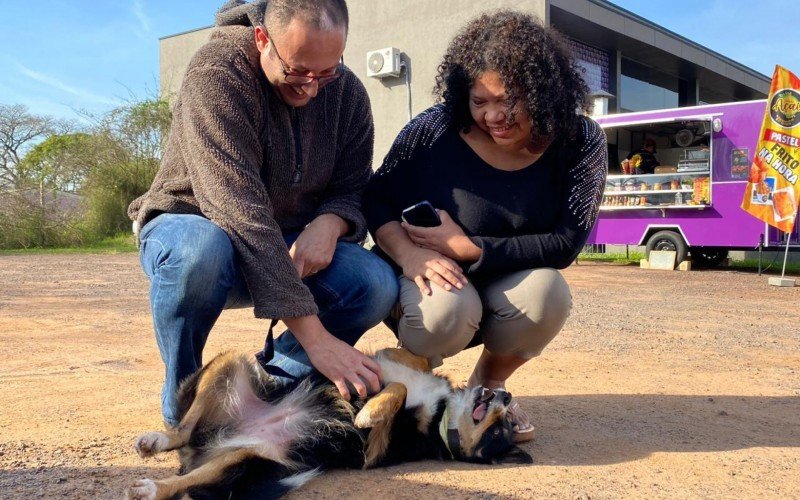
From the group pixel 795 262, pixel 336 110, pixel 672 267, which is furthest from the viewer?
pixel 795 262

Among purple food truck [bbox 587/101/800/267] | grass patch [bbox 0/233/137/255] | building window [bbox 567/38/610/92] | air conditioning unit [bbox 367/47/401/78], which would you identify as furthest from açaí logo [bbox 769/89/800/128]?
grass patch [bbox 0/233/137/255]

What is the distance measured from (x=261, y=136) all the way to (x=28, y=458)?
138 cm

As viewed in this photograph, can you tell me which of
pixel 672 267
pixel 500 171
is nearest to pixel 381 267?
pixel 500 171

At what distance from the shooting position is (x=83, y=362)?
3.86 metres

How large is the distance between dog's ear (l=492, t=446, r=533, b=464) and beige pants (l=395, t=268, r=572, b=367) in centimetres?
46

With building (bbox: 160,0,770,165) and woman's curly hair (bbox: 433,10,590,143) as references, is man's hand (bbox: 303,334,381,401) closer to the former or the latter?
woman's curly hair (bbox: 433,10,590,143)

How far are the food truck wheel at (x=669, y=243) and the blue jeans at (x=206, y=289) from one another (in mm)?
9738

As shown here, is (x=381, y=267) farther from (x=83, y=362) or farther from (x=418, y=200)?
(x=83, y=362)

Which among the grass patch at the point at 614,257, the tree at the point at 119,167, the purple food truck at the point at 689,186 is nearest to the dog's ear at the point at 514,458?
the purple food truck at the point at 689,186

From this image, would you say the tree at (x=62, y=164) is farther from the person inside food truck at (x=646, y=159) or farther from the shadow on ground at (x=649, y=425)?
the shadow on ground at (x=649, y=425)

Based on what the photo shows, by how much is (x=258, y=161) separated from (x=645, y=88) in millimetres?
16679

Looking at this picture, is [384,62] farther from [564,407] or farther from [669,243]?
[564,407]

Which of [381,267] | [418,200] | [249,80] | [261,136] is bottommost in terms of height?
[381,267]

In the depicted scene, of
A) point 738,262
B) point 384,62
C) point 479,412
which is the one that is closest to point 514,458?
point 479,412
